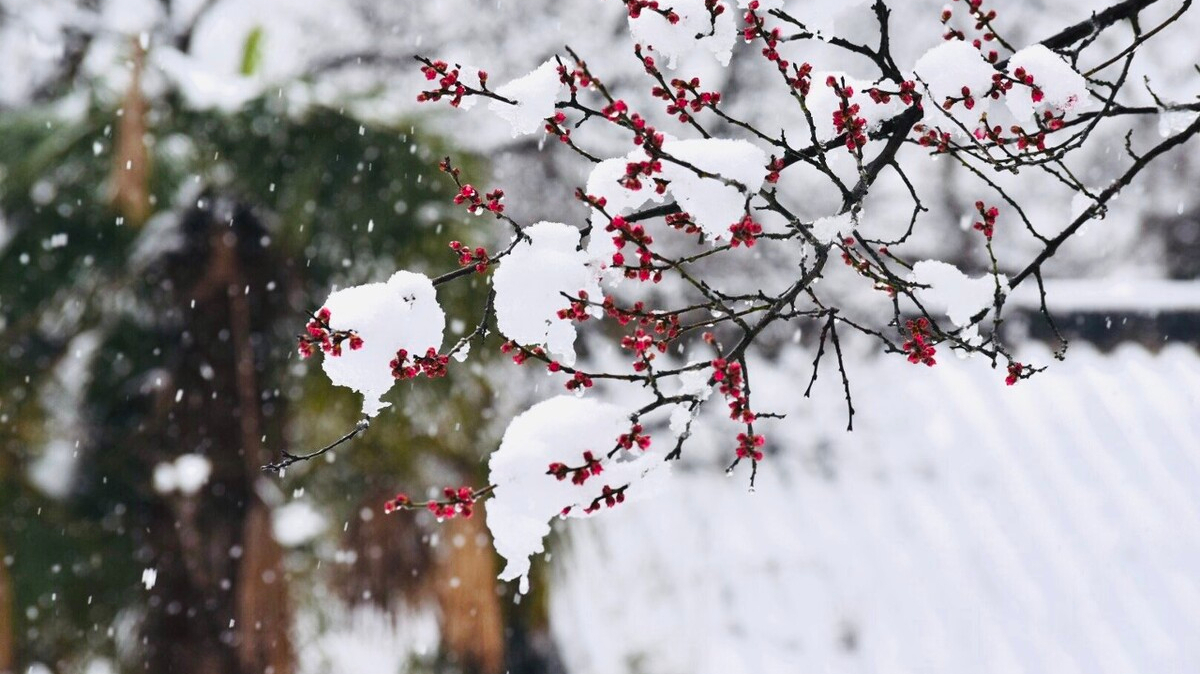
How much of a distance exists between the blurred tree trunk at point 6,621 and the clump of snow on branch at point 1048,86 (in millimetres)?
3763

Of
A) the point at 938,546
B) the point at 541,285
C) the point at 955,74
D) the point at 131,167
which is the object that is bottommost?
the point at 938,546

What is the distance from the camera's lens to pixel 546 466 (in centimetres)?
137

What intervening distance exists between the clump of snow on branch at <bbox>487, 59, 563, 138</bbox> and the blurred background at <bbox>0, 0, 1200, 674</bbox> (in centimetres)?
234

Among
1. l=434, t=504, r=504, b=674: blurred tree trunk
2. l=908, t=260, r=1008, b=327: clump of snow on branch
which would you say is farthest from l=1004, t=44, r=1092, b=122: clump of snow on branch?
l=434, t=504, r=504, b=674: blurred tree trunk

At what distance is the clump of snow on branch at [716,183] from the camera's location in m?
1.42

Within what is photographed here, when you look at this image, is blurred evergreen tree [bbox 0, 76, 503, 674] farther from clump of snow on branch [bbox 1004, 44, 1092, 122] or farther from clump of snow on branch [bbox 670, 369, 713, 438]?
clump of snow on branch [bbox 1004, 44, 1092, 122]

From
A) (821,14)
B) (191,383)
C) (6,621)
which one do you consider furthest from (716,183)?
(6,621)

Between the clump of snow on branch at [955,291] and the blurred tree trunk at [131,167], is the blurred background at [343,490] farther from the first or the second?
the clump of snow on branch at [955,291]

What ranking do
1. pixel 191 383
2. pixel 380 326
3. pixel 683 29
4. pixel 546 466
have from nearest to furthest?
pixel 546 466 → pixel 380 326 → pixel 683 29 → pixel 191 383

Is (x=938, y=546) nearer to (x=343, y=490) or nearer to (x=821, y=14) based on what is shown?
(x=343, y=490)

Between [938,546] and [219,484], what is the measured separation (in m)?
3.18

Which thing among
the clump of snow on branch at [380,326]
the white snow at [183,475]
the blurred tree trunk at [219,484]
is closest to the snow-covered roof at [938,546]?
the blurred tree trunk at [219,484]

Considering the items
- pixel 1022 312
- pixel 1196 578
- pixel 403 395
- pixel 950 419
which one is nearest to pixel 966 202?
pixel 1022 312

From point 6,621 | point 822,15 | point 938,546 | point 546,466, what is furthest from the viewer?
point 938,546
